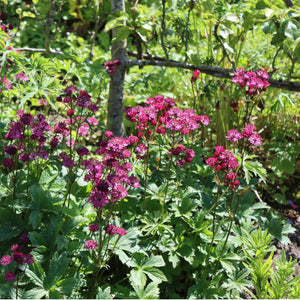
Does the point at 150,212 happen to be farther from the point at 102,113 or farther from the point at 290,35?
the point at 102,113

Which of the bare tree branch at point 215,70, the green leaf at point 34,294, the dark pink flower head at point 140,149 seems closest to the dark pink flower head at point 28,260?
the green leaf at point 34,294

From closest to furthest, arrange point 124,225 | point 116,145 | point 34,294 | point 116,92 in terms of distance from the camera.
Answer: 1. point 34,294
2. point 116,145
3. point 124,225
4. point 116,92

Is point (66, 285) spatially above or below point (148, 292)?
above

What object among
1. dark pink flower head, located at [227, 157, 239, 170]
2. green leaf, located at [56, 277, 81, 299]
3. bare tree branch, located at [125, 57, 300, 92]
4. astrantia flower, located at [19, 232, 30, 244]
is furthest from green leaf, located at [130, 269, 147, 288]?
bare tree branch, located at [125, 57, 300, 92]

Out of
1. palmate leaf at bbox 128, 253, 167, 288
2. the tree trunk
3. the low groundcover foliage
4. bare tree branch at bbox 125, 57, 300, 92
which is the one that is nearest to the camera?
the low groundcover foliage

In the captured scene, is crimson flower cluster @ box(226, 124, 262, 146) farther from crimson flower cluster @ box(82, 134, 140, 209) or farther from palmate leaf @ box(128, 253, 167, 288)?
palmate leaf @ box(128, 253, 167, 288)

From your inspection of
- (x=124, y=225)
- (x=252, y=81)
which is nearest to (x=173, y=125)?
(x=252, y=81)

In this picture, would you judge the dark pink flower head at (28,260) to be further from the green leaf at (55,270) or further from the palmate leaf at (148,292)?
the palmate leaf at (148,292)

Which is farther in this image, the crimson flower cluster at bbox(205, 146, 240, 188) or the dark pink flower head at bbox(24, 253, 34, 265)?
the crimson flower cluster at bbox(205, 146, 240, 188)

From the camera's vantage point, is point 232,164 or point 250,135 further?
point 250,135

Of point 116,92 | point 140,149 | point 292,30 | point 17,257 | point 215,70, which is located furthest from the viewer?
point 116,92

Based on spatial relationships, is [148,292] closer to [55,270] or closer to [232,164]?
[55,270]

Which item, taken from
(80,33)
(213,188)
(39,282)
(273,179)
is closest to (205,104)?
(273,179)

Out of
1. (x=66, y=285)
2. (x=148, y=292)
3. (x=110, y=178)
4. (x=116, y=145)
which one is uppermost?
(x=116, y=145)
